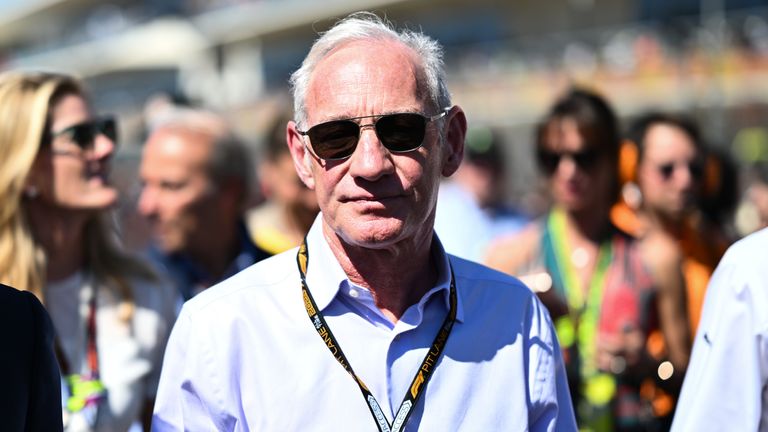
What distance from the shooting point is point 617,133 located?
612cm

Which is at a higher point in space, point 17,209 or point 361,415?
point 17,209

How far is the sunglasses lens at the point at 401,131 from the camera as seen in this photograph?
297cm

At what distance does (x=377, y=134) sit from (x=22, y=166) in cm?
199

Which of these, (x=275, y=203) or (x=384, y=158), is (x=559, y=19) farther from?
Result: (x=384, y=158)

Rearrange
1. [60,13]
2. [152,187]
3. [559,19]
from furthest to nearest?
1. [60,13]
2. [559,19]
3. [152,187]

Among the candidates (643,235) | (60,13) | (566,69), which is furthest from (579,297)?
(60,13)

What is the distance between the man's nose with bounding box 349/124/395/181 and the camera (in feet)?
9.66

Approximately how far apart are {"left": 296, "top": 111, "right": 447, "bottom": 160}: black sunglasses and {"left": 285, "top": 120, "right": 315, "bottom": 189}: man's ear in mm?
140

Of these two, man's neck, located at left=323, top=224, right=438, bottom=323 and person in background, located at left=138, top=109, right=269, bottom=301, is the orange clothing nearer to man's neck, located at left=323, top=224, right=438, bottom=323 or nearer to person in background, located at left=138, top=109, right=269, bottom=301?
person in background, located at left=138, top=109, right=269, bottom=301

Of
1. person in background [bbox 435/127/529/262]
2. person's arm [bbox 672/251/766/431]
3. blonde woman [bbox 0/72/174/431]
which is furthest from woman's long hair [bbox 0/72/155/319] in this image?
person in background [bbox 435/127/529/262]

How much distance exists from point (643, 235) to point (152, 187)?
8.75 feet

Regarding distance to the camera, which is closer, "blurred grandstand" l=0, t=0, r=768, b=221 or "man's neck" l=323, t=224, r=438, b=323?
"man's neck" l=323, t=224, r=438, b=323

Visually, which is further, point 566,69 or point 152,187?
point 566,69

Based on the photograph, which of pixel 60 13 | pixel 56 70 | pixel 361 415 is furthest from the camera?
pixel 60 13
